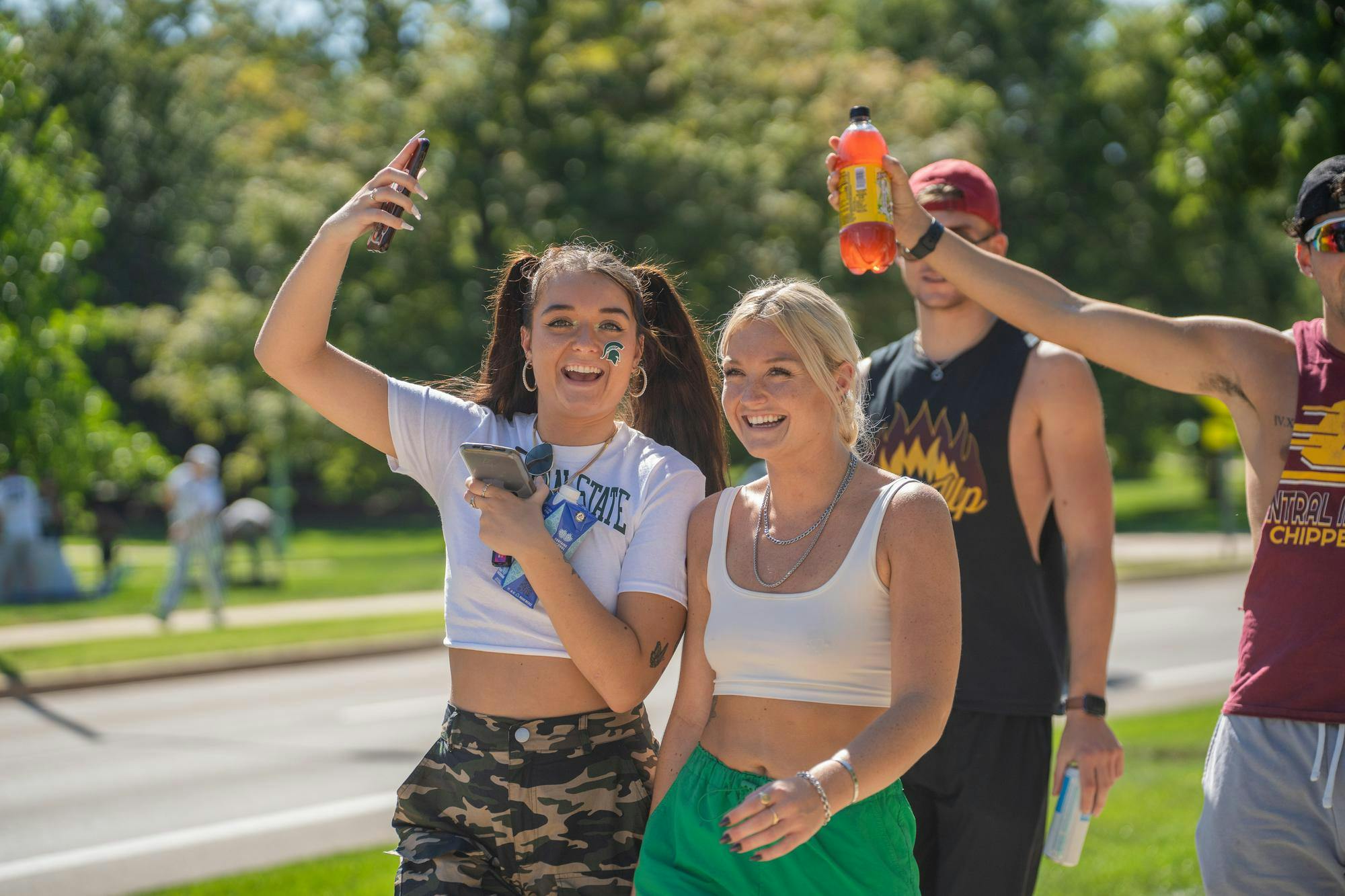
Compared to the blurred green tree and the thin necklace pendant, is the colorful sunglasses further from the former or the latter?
the blurred green tree

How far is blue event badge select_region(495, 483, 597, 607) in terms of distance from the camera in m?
2.89

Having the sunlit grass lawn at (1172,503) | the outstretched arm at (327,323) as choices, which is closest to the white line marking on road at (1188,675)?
the outstretched arm at (327,323)

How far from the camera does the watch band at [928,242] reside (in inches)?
130

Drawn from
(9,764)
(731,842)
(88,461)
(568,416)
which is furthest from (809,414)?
(88,461)

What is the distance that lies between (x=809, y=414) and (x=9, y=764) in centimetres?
861

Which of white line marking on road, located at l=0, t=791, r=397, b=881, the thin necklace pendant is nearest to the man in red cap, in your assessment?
the thin necklace pendant

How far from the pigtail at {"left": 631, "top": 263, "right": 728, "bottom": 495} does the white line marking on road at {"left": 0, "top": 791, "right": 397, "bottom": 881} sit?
4940mm

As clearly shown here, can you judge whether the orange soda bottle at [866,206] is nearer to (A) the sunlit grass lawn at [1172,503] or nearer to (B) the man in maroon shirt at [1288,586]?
(B) the man in maroon shirt at [1288,586]

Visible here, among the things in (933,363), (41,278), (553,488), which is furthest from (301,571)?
(553,488)

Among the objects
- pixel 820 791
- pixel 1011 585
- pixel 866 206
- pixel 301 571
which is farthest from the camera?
pixel 301 571

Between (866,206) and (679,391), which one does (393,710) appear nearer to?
(679,391)

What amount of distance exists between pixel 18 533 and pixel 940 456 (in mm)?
17412

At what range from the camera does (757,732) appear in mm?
2658

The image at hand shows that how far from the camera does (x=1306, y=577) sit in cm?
278
